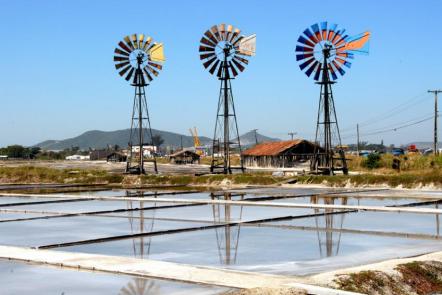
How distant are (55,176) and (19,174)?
3.71 m

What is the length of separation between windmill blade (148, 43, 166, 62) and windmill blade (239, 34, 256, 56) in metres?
8.33

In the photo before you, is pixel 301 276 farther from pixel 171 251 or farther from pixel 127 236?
pixel 127 236

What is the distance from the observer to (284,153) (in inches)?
3324

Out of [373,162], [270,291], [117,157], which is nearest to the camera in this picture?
[270,291]

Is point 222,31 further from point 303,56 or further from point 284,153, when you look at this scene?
point 284,153

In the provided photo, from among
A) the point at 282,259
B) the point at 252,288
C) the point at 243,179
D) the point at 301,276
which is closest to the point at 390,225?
the point at 282,259

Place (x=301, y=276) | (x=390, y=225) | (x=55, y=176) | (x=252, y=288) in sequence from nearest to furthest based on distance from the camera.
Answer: (x=252, y=288) → (x=301, y=276) → (x=390, y=225) → (x=55, y=176)

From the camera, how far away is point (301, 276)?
1216cm

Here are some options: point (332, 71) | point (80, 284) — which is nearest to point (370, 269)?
point (80, 284)

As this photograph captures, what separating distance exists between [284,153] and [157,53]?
93.8 ft

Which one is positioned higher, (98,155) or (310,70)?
(310,70)

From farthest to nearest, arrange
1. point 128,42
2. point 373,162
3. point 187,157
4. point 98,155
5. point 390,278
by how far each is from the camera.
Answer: point 98,155
point 187,157
point 373,162
point 128,42
point 390,278

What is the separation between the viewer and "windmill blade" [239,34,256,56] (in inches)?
2218

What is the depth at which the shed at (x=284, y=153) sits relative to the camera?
277 feet
